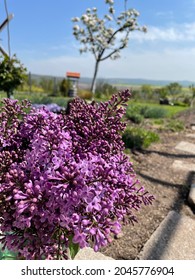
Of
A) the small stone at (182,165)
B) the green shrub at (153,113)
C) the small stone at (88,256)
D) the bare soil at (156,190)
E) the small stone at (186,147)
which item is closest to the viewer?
the small stone at (88,256)

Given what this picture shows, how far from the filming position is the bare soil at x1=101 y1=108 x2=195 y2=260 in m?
2.59

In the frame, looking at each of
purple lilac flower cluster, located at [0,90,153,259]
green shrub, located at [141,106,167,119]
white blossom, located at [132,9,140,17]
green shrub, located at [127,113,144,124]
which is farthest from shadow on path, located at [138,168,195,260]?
white blossom, located at [132,9,140,17]

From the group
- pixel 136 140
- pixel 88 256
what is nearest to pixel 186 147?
pixel 136 140

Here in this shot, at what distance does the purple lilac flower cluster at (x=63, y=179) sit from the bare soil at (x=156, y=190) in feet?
5.12

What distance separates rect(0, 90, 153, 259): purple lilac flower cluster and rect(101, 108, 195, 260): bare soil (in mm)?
1560

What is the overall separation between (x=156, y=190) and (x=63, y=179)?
3086 millimetres

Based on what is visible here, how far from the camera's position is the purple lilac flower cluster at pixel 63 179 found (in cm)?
90

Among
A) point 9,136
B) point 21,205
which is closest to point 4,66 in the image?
point 9,136

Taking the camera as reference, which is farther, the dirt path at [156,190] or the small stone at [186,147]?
the small stone at [186,147]

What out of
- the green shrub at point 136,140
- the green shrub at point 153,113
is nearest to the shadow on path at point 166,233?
the green shrub at point 136,140

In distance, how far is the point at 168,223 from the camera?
295 cm

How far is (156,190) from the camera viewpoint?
3.82 m

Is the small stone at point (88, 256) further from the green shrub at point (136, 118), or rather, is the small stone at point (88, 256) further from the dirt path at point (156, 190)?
the green shrub at point (136, 118)
